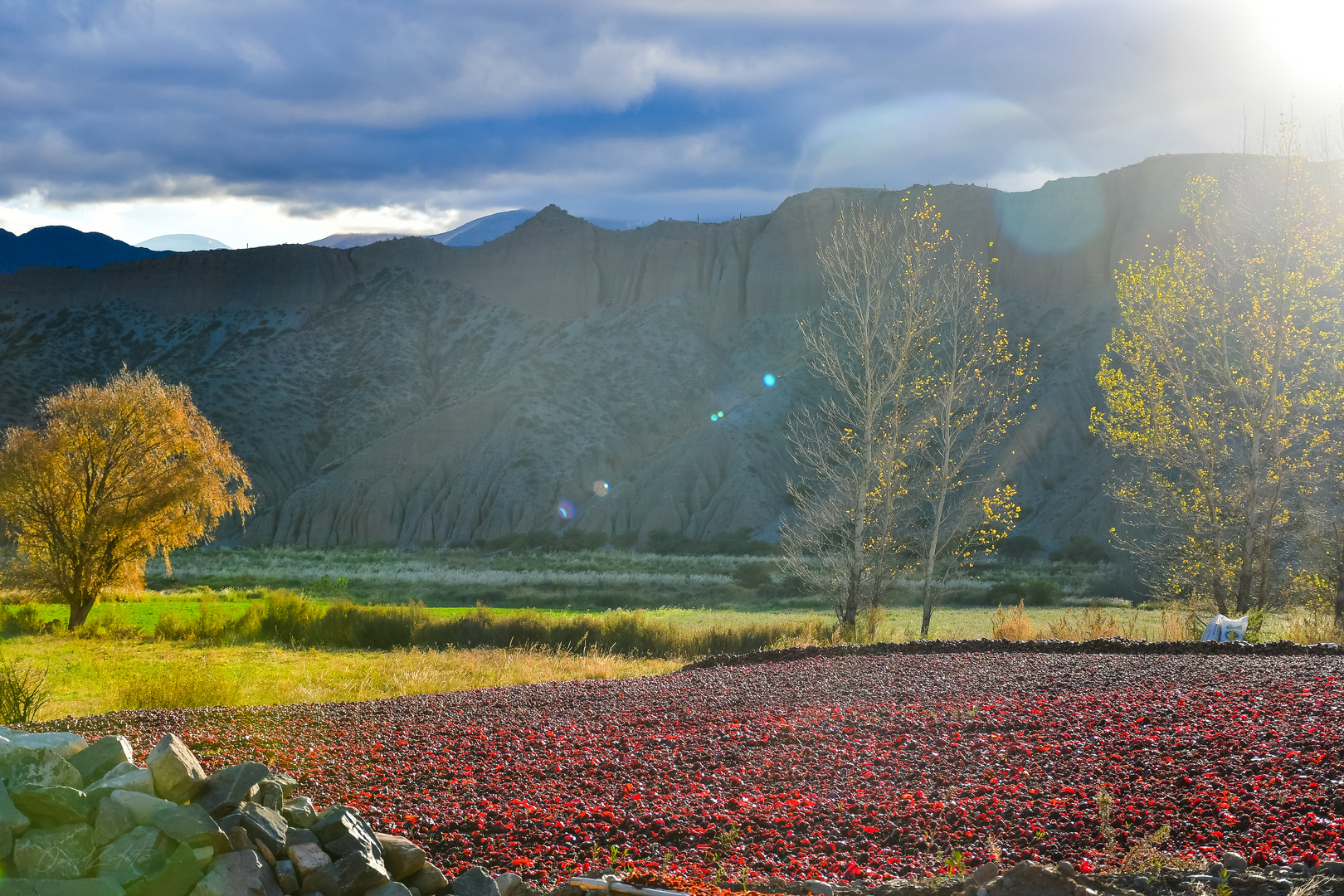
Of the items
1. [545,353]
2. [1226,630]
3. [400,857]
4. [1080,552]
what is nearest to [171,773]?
[400,857]

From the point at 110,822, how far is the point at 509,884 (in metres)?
1.99

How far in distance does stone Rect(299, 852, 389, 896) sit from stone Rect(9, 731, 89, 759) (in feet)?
5.06

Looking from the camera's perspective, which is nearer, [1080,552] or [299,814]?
[299,814]

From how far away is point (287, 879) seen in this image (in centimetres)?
465

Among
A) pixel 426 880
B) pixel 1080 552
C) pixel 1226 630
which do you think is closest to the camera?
pixel 426 880

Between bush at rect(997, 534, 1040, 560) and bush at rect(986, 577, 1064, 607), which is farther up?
bush at rect(997, 534, 1040, 560)

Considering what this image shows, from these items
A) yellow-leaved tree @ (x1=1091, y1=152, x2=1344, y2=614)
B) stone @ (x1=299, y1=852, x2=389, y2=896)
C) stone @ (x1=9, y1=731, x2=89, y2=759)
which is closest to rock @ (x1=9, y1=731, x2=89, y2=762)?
stone @ (x1=9, y1=731, x2=89, y2=759)

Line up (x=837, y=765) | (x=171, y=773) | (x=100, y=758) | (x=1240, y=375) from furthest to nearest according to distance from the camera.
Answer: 1. (x=1240, y=375)
2. (x=837, y=765)
3. (x=100, y=758)
4. (x=171, y=773)

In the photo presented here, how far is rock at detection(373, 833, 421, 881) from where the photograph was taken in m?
4.93

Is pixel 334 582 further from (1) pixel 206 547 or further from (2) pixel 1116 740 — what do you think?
(2) pixel 1116 740

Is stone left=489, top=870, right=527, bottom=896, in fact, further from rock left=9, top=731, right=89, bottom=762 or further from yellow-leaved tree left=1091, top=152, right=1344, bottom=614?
yellow-leaved tree left=1091, top=152, right=1344, bottom=614

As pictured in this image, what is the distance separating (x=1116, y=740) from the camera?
727cm

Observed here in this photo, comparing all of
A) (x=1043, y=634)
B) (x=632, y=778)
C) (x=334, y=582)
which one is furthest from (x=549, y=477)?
(x=632, y=778)

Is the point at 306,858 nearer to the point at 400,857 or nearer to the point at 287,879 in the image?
the point at 287,879
